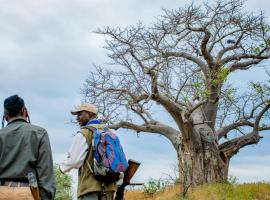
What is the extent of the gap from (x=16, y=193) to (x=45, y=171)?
0.90 feet

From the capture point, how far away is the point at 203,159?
20469mm

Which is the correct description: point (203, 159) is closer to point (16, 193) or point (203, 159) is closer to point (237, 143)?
point (237, 143)

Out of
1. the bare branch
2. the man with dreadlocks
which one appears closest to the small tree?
the bare branch

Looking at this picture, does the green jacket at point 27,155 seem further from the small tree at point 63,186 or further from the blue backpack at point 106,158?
the small tree at point 63,186

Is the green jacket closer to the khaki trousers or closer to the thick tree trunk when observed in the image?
the khaki trousers

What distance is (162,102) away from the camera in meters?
19.4

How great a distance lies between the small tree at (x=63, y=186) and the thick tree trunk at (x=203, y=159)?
3.86m

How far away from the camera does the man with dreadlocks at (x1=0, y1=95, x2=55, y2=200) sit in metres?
4.39

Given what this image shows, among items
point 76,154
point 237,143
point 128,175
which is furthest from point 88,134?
point 237,143

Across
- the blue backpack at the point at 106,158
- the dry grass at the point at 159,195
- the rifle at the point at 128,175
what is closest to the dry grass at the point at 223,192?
the dry grass at the point at 159,195

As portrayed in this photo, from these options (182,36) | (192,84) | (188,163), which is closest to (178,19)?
(182,36)

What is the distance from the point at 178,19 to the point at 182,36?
652 millimetres

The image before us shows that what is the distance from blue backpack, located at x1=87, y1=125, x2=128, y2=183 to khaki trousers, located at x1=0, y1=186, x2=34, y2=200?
68.1 inches

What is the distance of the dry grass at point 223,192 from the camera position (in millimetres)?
16531
